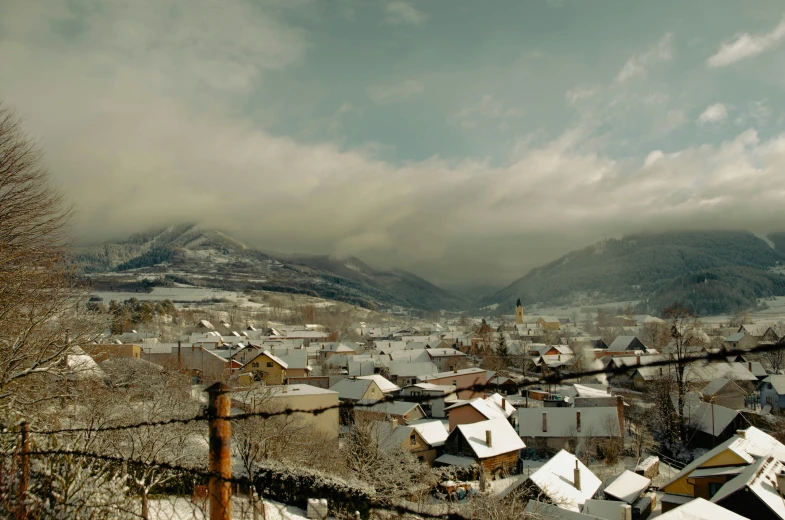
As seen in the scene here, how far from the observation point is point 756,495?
1838 cm

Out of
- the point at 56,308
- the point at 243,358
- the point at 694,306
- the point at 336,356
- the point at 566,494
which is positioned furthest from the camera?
the point at 694,306

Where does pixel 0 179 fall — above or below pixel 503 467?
above

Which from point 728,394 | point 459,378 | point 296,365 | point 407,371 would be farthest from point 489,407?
point 296,365

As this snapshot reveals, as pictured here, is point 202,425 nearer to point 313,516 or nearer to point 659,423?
point 313,516

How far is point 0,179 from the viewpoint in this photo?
43.4 ft

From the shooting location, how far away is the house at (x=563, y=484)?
20047 millimetres

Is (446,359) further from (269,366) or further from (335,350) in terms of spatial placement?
(269,366)

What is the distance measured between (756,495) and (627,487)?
17.2ft

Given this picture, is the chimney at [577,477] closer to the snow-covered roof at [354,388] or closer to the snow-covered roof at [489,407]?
the snow-covered roof at [489,407]

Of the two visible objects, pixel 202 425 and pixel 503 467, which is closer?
pixel 202 425

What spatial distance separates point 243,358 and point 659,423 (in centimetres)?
3949

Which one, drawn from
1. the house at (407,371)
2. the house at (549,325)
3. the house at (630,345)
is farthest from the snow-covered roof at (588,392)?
the house at (549,325)

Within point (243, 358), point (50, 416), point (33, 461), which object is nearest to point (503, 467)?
point (50, 416)

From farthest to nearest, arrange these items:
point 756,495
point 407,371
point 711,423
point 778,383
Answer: point 407,371 → point 778,383 → point 711,423 → point 756,495
